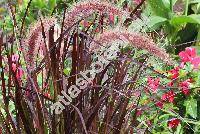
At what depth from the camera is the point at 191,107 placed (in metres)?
2.48

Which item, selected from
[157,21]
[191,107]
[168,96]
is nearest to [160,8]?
[157,21]

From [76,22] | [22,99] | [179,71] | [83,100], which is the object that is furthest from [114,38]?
[179,71]

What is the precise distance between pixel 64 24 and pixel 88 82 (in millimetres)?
202

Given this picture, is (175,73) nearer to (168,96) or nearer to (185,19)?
(168,96)

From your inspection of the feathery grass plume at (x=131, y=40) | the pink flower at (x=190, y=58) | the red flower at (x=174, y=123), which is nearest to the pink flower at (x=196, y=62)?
the pink flower at (x=190, y=58)

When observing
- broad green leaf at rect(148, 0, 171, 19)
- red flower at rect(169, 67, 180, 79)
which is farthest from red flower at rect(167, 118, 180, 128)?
broad green leaf at rect(148, 0, 171, 19)

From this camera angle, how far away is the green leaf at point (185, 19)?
12.1 feet

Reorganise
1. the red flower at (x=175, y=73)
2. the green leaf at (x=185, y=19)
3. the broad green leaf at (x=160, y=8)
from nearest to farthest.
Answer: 1. the red flower at (x=175, y=73)
2. the green leaf at (x=185, y=19)
3. the broad green leaf at (x=160, y=8)

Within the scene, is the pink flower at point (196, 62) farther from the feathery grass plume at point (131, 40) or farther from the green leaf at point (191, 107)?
the feathery grass plume at point (131, 40)

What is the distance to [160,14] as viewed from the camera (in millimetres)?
A: 4113

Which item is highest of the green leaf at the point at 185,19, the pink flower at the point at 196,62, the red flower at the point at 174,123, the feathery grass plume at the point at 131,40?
the feathery grass plume at the point at 131,40

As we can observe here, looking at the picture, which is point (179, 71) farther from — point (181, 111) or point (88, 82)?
point (88, 82)

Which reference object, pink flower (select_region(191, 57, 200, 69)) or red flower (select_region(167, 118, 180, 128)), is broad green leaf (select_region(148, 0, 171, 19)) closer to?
pink flower (select_region(191, 57, 200, 69))

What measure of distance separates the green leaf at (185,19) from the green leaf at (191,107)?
1.31m
